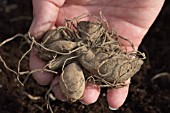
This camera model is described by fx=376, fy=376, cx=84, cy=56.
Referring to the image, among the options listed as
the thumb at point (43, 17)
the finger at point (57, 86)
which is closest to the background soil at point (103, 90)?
the finger at point (57, 86)

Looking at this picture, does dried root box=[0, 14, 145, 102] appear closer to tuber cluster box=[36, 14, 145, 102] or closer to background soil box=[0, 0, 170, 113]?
tuber cluster box=[36, 14, 145, 102]

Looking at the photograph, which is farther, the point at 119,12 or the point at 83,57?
the point at 119,12

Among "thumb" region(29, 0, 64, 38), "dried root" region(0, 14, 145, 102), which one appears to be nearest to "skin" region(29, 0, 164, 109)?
"thumb" region(29, 0, 64, 38)

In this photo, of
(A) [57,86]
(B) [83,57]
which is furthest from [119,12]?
(A) [57,86]

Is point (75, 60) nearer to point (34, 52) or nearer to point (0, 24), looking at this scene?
point (34, 52)

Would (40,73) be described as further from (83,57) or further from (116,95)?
(116,95)

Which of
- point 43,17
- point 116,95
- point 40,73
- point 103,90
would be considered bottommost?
point 103,90

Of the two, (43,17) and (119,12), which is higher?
(43,17)

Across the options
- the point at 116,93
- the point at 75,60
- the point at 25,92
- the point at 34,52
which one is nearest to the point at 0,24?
the point at 25,92
